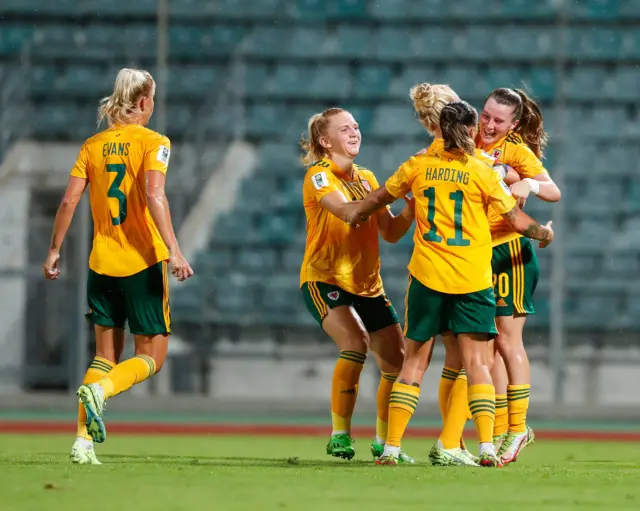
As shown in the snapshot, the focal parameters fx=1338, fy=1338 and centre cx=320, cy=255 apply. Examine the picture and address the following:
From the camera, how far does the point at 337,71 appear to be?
12641 millimetres

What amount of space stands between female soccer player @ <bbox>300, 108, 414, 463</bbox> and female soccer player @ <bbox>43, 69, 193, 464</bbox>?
2.39 ft

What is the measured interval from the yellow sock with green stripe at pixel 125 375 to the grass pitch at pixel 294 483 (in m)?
0.31

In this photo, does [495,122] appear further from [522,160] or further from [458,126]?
[458,126]

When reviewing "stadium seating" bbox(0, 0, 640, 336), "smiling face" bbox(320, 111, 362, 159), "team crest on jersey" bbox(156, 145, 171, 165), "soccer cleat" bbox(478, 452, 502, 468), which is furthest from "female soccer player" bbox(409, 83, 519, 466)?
"stadium seating" bbox(0, 0, 640, 336)

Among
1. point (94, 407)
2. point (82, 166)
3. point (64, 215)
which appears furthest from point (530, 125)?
point (94, 407)

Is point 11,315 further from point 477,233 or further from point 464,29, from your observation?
point 477,233

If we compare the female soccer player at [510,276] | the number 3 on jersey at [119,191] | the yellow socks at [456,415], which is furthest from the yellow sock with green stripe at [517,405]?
the number 3 on jersey at [119,191]

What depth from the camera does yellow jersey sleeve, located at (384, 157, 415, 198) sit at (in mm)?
5434

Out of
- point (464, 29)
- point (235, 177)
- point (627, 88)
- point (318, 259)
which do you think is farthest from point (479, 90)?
point (318, 259)

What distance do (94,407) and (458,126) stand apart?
1820 millimetres

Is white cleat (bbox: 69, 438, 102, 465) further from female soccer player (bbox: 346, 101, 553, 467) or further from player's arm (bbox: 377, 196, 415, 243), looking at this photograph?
player's arm (bbox: 377, 196, 415, 243)

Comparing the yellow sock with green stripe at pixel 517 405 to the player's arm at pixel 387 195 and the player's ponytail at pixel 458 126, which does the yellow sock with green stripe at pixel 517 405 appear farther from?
the player's ponytail at pixel 458 126

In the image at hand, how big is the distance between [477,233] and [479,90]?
23.6ft

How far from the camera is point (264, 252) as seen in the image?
12.1 meters
